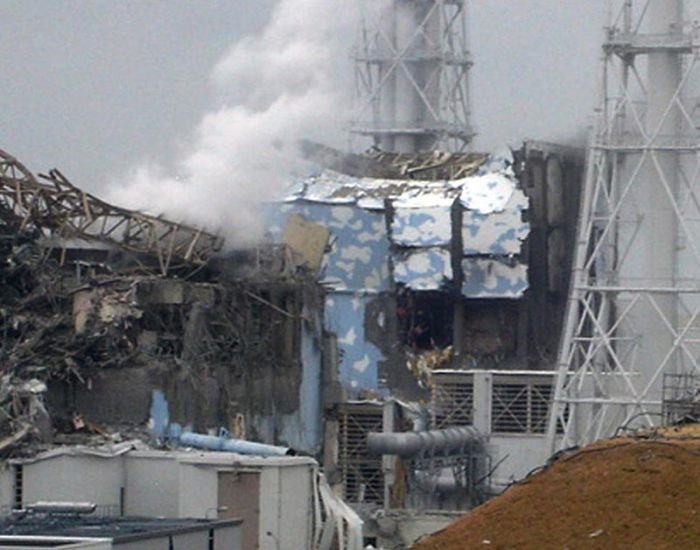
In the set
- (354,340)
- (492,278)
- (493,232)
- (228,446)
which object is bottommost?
(228,446)

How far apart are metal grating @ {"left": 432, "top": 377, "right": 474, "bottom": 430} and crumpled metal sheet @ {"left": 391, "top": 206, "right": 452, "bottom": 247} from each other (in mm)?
9556

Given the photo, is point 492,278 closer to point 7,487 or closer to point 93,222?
point 93,222

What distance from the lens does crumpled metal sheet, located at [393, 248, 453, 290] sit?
68812 mm

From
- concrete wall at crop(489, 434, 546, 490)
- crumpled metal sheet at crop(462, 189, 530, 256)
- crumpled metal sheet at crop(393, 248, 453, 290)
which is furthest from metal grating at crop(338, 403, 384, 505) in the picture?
crumpled metal sheet at crop(462, 189, 530, 256)

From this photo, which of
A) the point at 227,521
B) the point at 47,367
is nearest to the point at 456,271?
the point at 47,367

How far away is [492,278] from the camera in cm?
6925

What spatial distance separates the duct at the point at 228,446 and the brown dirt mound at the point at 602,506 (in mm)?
9690

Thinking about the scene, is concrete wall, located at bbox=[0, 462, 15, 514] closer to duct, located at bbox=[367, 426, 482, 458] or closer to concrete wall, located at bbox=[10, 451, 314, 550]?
concrete wall, located at bbox=[10, 451, 314, 550]

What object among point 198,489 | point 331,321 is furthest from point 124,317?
point 331,321

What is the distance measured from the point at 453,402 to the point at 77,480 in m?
21.3

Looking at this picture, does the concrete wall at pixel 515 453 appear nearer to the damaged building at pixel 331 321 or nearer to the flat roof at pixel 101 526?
the damaged building at pixel 331 321

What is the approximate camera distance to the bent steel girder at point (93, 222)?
5312cm

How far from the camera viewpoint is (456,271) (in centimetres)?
6888

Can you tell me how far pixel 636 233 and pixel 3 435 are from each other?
52.5 ft
